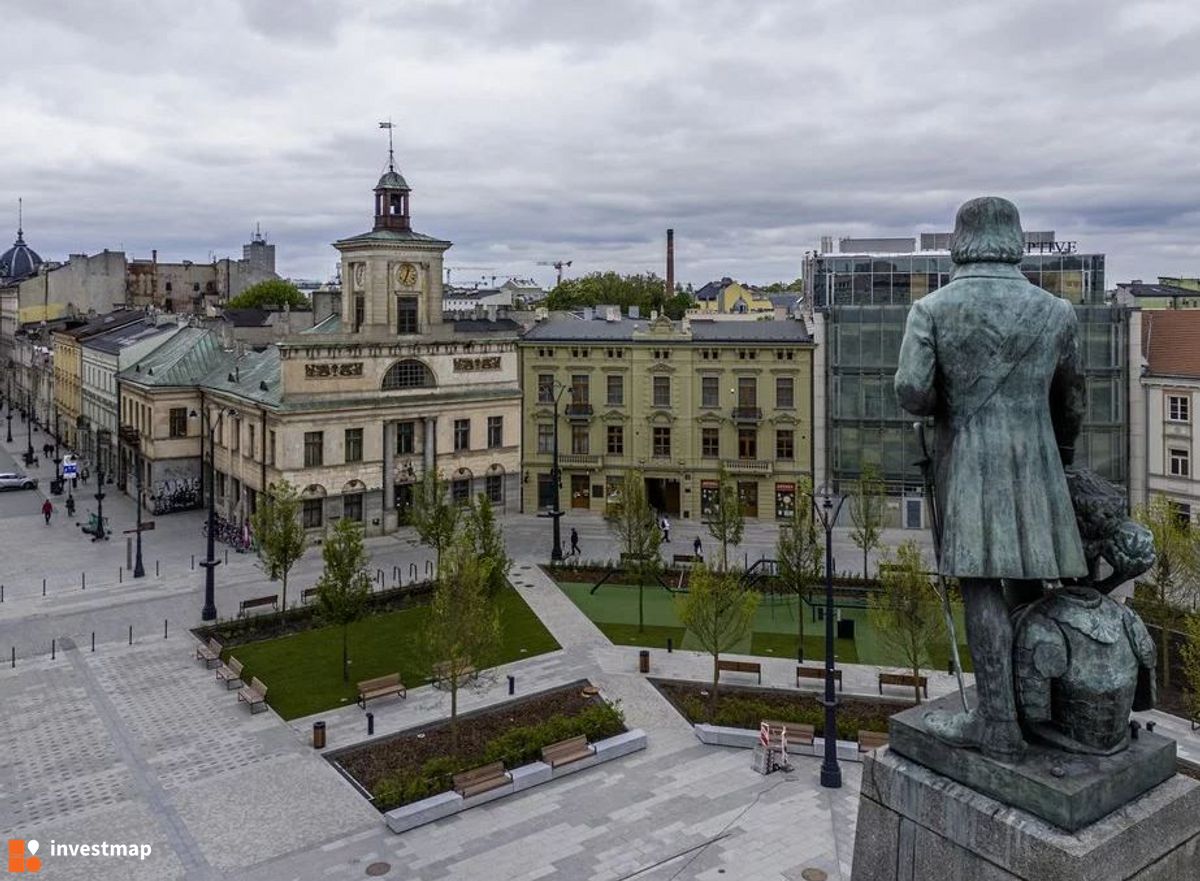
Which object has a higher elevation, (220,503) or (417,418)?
(417,418)

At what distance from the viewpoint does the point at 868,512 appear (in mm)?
36219

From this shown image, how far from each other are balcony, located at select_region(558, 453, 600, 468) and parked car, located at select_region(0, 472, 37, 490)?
35.0 meters

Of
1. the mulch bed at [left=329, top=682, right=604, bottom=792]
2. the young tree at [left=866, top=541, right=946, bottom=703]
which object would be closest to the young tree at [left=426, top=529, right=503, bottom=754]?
the mulch bed at [left=329, top=682, right=604, bottom=792]

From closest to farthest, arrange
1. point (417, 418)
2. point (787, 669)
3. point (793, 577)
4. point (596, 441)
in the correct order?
point (787, 669) < point (793, 577) < point (417, 418) < point (596, 441)

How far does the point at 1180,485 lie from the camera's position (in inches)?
1708

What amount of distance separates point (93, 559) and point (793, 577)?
30083mm

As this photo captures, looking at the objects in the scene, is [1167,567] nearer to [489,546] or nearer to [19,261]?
[489,546]

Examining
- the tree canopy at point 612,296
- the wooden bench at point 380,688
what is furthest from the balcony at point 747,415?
the tree canopy at point 612,296

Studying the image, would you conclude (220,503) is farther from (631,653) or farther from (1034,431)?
(1034,431)

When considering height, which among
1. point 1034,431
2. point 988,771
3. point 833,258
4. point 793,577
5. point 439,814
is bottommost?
point 439,814

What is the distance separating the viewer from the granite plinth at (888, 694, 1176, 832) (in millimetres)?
7980

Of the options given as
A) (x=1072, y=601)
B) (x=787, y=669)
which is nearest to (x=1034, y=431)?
(x=1072, y=601)

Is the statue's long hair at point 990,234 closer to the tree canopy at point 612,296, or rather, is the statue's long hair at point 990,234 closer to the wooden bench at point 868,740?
the wooden bench at point 868,740

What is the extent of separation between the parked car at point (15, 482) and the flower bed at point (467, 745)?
49.6m
